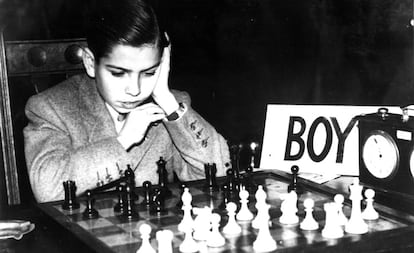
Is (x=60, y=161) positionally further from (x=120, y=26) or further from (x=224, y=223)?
(x=224, y=223)

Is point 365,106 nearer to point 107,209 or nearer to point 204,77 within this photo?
point 204,77

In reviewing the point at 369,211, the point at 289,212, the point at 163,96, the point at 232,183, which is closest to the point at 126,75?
the point at 163,96

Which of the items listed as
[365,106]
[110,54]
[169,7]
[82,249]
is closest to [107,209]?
[82,249]

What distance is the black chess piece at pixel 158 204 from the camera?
2076 mm

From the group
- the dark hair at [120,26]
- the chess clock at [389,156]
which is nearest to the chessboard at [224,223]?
the chess clock at [389,156]

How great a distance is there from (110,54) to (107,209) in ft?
3.21

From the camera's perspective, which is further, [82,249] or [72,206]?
[72,206]

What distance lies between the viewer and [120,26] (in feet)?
9.33

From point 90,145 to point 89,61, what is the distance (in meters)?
0.56

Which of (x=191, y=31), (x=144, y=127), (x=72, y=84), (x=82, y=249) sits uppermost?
(x=191, y=31)

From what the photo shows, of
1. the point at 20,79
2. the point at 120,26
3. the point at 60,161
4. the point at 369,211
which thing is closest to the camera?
the point at 369,211

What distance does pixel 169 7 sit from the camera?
11.7 ft

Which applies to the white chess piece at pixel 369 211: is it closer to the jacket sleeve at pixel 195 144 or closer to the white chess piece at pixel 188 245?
the white chess piece at pixel 188 245

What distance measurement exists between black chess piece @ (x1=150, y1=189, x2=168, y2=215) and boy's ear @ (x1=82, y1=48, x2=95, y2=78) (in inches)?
41.6
